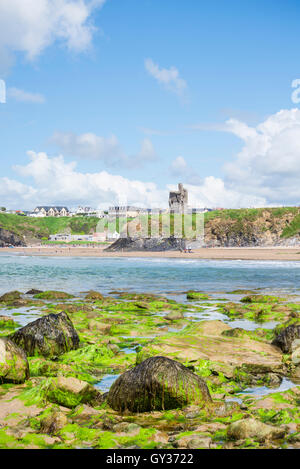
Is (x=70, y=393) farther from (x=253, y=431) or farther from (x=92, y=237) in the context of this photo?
(x=92, y=237)

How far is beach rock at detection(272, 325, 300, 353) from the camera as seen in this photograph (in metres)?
10.2

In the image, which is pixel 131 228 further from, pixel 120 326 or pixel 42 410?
pixel 42 410

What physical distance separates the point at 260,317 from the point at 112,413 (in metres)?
10.5

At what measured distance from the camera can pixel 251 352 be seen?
9867 mm

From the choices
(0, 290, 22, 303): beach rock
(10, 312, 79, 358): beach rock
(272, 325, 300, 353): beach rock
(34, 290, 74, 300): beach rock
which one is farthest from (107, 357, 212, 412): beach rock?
(34, 290, 74, 300): beach rock

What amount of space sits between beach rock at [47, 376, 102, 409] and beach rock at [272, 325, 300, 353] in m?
5.59

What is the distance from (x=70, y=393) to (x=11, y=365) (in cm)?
172

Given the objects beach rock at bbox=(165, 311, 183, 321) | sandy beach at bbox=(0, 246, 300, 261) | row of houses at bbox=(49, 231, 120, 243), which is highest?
row of houses at bbox=(49, 231, 120, 243)

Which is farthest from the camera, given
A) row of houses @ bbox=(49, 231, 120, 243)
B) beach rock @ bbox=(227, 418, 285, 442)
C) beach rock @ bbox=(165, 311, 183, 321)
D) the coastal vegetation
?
row of houses @ bbox=(49, 231, 120, 243)

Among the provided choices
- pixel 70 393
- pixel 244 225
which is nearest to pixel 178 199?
pixel 244 225

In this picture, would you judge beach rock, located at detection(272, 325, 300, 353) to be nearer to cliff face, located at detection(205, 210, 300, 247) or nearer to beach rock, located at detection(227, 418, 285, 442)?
beach rock, located at detection(227, 418, 285, 442)

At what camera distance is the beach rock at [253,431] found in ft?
16.9

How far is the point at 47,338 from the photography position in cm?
1004

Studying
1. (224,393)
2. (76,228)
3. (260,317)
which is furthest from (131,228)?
(76,228)
